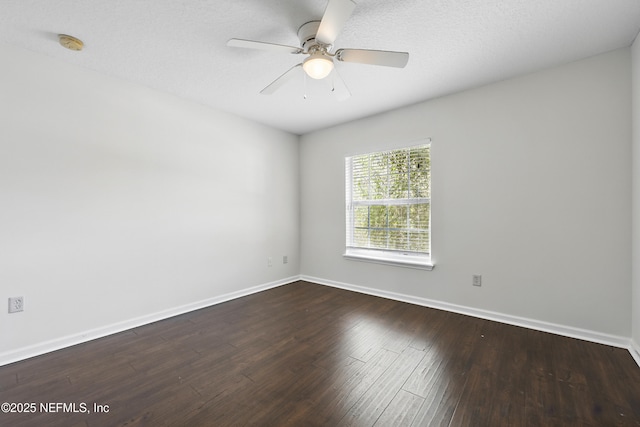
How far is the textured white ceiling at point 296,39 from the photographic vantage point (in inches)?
68.2

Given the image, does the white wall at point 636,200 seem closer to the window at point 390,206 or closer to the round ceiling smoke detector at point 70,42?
the window at point 390,206

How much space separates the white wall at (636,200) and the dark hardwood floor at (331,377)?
28 cm

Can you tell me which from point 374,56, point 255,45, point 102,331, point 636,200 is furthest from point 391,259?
point 102,331

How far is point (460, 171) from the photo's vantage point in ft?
9.77

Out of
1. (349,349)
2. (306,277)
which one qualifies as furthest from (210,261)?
(349,349)

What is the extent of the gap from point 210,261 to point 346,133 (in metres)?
2.56

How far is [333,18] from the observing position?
155cm

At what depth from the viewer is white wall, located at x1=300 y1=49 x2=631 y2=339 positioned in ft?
7.33

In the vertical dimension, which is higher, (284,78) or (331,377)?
(284,78)

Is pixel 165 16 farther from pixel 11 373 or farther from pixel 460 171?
pixel 460 171

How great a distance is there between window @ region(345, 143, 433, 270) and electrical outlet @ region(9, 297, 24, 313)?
3294mm

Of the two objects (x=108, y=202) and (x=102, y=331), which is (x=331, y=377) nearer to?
(x=102, y=331)

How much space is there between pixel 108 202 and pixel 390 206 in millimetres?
3132

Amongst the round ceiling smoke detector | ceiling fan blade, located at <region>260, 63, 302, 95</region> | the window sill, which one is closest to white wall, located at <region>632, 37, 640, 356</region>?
the window sill
